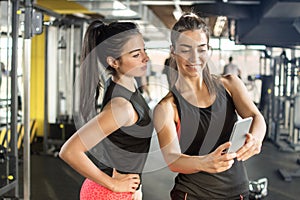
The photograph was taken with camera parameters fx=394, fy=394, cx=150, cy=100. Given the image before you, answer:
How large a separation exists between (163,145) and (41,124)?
5.00 meters

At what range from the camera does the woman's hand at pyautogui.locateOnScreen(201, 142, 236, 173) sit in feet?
2.95

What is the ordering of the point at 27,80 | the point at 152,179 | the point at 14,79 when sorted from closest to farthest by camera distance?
the point at 27,80, the point at 14,79, the point at 152,179

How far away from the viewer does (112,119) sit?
39.0 inches

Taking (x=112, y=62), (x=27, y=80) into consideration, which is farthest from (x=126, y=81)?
(x=27, y=80)

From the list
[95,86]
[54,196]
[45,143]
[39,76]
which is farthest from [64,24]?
[95,86]

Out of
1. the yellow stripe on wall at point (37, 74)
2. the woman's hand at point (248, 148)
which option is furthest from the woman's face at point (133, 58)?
the yellow stripe on wall at point (37, 74)

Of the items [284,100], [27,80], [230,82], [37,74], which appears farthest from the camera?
[284,100]

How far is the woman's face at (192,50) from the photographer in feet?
3.20

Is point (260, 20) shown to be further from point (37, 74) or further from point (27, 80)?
point (27, 80)

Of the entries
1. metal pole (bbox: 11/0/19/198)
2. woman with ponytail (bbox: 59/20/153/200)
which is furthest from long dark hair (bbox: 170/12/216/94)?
metal pole (bbox: 11/0/19/198)

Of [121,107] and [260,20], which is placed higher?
[260,20]

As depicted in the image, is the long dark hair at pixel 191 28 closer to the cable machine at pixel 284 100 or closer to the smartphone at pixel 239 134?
the smartphone at pixel 239 134

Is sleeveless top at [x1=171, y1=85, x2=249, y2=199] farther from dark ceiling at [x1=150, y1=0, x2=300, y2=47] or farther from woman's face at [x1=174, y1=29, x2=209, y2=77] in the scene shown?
dark ceiling at [x1=150, y1=0, x2=300, y2=47]

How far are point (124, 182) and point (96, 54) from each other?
357 mm
